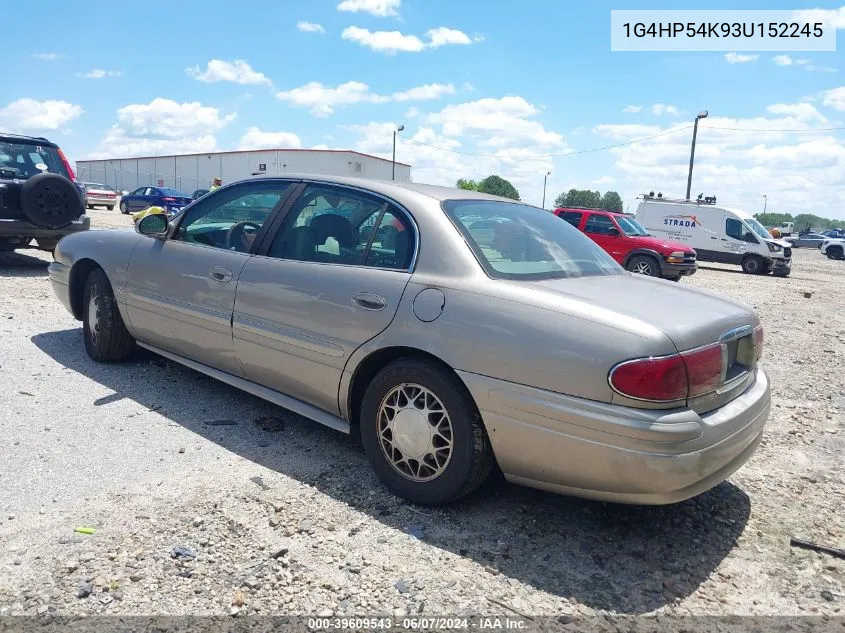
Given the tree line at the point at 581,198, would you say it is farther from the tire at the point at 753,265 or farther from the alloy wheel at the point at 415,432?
the alloy wheel at the point at 415,432

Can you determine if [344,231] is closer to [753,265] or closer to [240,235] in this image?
[240,235]

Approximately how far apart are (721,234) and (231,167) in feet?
150

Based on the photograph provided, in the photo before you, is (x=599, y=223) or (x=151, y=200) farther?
(x=151, y=200)

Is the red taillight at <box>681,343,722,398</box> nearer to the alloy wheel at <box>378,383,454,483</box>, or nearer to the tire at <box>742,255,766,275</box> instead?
the alloy wheel at <box>378,383,454,483</box>

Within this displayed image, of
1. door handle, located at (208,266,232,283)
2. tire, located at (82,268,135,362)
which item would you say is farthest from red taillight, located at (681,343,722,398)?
tire, located at (82,268,135,362)

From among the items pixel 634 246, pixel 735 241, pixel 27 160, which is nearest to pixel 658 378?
pixel 27 160

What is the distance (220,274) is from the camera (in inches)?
155

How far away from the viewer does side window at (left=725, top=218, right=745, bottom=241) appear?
21656 mm

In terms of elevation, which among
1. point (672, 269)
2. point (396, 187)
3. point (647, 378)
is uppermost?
point (396, 187)

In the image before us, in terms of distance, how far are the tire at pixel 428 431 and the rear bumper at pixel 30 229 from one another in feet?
24.0

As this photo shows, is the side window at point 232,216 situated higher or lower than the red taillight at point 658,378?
higher

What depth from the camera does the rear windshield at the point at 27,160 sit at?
8.68 meters

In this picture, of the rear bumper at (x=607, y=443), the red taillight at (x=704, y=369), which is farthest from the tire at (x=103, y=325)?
the red taillight at (x=704, y=369)

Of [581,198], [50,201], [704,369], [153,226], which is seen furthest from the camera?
[581,198]
